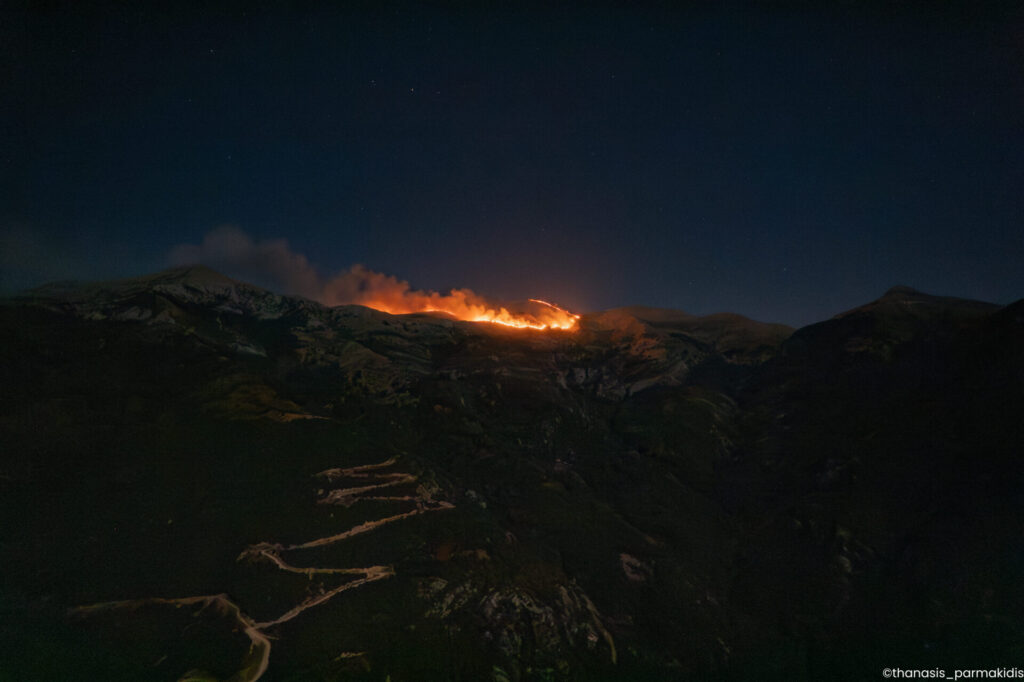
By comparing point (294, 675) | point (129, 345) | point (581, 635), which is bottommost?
point (581, 635)

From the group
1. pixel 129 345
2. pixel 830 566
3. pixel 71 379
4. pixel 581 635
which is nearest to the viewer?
pixel 581 635

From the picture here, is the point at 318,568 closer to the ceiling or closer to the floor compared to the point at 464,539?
closer to the floor

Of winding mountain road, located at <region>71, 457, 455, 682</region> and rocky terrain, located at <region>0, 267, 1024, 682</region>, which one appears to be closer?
winding mountain road, located at <region>71, 457, 455, 682</region>

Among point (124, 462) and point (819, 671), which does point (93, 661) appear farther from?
point (819, 671)

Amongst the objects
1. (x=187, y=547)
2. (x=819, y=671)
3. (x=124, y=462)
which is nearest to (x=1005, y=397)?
(x=819, y=671)

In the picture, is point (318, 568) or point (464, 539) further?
point (464, 539)

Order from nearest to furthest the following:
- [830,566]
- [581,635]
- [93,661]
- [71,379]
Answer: [93,661] < [581,635] < [830,566] < [71,379]

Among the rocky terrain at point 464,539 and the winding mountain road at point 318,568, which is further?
the rocky terrain at point 464,539

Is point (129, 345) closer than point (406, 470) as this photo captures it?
No
